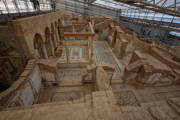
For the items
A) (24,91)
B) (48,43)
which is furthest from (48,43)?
→ (24,91)

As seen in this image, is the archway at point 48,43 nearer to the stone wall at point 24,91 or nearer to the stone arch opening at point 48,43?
the stone arch opening at point 48,43

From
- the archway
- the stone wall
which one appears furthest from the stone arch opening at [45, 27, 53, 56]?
the stone wall

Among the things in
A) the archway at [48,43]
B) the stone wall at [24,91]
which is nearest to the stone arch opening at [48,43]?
the archway at [48,43]

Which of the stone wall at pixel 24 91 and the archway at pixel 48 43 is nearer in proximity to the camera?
the stone wall at pixel 24 91

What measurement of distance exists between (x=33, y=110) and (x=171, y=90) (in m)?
7.32

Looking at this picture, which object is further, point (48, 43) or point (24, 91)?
point (48, 43)

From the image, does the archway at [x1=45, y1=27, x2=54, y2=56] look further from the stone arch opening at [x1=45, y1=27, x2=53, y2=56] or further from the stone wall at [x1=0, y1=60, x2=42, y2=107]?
the stone wall at [x1=0, y1=60, x2=42, y2=107]

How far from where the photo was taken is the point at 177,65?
17.7 feet

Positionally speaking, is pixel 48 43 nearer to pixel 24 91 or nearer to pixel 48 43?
pixel 48 43

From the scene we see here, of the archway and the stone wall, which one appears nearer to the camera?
the stone wall

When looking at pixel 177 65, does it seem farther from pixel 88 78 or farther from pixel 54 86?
pixel 54 86

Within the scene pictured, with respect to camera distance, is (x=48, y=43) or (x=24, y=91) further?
(x=48, y=43)

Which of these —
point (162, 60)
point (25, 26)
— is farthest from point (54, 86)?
point (162, 60)

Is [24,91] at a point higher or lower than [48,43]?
lower
